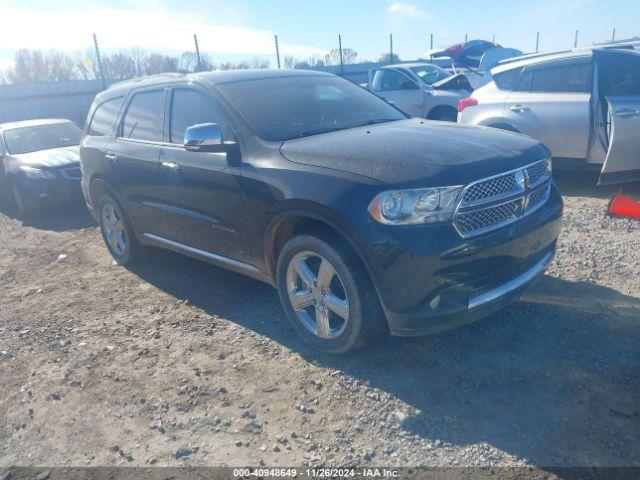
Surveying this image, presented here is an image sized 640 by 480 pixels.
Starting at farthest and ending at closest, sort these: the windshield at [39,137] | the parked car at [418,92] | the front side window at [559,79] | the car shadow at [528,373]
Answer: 1. the parked car at [418,92]
2. the windshield at [39,137]
3. the front side window at [559,79]
4. the car shadow at [528,373]

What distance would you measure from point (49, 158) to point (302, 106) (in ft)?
21.3

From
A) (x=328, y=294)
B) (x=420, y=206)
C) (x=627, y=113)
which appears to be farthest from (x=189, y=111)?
(x=627, y=113)

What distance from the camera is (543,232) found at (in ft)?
11.5

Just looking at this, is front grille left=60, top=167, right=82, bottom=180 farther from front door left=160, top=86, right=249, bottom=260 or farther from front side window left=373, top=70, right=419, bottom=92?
front side window left=373, top=70, right=419, bottom=92

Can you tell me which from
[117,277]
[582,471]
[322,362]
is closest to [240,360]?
[322,362]

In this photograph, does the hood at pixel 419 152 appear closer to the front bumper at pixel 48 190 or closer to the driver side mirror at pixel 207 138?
the driver side mirror at pixel 207 138

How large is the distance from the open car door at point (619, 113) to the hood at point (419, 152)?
2696 mm

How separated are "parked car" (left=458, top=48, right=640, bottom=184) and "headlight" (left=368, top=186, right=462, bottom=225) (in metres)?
3.79

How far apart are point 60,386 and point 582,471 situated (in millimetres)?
3173

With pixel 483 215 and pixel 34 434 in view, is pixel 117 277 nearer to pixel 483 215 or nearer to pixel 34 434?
pixel 34 434

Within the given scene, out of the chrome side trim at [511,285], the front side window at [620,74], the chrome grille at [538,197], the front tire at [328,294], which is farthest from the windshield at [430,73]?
the front tire at [328,294]

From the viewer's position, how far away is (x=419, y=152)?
3.28m

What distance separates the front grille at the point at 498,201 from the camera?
10.00ft

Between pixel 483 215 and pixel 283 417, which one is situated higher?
pixel 483 215
